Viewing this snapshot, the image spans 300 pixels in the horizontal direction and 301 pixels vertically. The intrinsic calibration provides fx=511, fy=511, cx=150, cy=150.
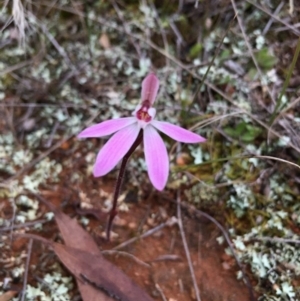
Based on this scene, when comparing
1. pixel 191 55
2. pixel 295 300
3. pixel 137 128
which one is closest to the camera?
pixel 137 128

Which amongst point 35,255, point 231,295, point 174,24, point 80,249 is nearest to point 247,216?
point 231,295

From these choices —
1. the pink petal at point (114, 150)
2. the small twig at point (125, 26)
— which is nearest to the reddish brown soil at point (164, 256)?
the pink petal at point (114, 150)

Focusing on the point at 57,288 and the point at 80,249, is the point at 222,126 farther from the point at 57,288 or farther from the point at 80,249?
the point at 57,288

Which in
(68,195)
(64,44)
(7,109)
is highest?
(64,44)

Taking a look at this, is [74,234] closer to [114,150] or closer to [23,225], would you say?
[23,225]

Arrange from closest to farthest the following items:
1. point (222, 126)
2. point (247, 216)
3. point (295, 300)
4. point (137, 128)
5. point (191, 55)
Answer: point (137, 128), point (295, 300), point (247, 216), point (222, 126), point (191, 55)

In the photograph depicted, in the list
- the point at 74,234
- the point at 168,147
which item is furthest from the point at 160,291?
the point at 168,147

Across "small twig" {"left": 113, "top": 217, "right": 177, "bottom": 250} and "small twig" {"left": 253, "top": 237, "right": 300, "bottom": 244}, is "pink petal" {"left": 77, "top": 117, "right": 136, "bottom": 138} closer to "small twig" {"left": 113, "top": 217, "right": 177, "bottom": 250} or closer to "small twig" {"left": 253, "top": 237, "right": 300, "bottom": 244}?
"small twig" {"left": 113, "top": 217, "right": 177, "bottom": 250}

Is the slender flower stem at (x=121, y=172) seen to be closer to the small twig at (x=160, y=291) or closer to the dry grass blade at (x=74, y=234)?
the dry grass blade at (x=74, y=234)
